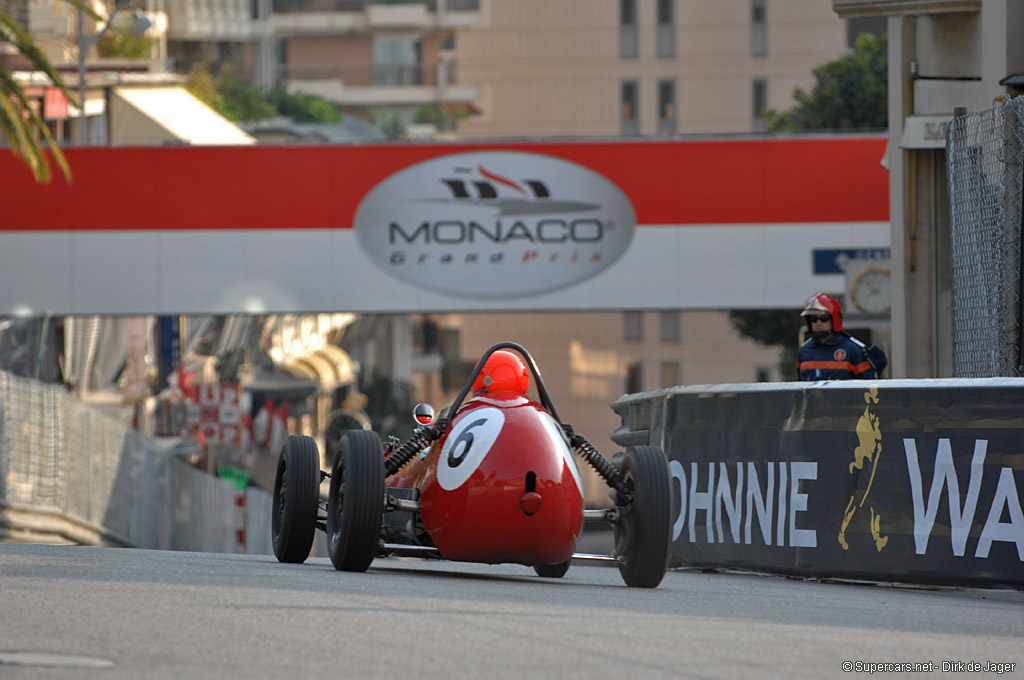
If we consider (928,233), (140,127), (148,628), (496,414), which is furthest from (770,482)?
(140,127)

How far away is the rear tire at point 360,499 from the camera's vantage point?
864 cm

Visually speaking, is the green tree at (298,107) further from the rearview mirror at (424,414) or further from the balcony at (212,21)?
the rearview mirror at (424,414)

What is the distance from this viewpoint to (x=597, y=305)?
94.1ft

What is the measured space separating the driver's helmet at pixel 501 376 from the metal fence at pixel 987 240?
14.9 ft

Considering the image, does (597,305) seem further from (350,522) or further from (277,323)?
(277,323)

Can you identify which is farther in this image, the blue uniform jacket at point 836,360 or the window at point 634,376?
the window at point 634,376

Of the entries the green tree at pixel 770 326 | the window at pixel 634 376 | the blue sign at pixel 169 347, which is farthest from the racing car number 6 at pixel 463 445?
the window at pixel 634 376

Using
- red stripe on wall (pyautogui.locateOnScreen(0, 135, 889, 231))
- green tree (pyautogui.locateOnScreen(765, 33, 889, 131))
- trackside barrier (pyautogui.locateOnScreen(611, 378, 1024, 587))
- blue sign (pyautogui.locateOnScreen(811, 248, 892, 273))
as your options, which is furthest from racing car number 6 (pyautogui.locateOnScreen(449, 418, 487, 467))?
green tree (pyautogui.locateOnScreen(765, 33, 889, 131))

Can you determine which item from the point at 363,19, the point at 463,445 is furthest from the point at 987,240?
the point at 363,19

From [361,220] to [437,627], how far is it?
72.8 feet

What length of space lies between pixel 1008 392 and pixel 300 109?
2513 inches

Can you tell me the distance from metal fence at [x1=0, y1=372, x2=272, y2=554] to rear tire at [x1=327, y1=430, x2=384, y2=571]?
11.0m

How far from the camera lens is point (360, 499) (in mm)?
8625

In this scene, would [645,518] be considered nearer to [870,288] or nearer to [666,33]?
[870,288]
